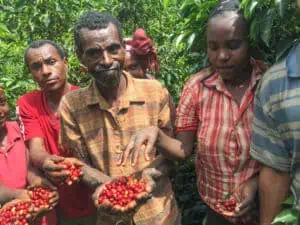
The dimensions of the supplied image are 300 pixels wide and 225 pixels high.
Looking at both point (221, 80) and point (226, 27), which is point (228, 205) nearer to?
point (221, 80)

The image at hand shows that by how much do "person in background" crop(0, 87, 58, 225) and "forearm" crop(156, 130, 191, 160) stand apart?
912 mm

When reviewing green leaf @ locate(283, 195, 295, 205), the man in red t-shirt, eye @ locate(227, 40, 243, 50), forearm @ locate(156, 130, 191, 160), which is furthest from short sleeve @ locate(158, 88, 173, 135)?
green leaf @ locate(283, 195, 295, 205)

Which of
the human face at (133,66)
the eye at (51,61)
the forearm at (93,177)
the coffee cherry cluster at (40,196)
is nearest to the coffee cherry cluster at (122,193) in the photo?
the forearm at (93,177)

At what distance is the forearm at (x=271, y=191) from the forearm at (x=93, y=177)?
84 centimetres

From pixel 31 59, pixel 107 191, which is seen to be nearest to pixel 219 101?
pixel 107 191

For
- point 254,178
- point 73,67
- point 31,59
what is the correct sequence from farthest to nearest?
point 73,67 < point 31,59 < point 254,178

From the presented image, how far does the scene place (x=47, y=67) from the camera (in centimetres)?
349

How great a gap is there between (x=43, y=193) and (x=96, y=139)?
53cm

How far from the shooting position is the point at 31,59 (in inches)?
141

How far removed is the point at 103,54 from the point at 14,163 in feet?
3.90

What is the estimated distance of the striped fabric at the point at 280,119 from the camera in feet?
6.43

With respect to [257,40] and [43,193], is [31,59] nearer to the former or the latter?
[43,193]

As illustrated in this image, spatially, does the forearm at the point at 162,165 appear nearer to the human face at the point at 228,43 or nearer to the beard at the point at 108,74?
the beard at the point at 108,74

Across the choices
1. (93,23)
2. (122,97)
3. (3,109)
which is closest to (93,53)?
(93,23)
